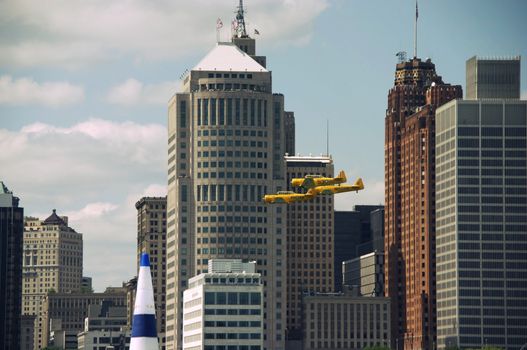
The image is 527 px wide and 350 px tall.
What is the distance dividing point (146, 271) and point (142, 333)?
18.1ft

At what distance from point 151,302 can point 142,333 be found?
2931mm

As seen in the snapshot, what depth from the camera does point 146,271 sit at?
15100cm

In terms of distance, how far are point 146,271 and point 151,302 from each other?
9.37 feet

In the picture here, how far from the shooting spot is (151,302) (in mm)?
151375

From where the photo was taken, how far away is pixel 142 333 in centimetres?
15050
